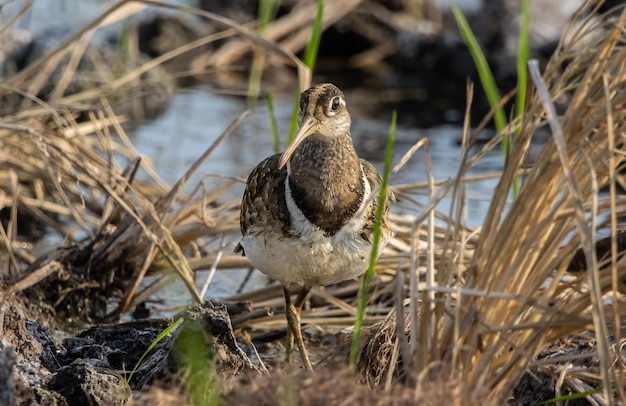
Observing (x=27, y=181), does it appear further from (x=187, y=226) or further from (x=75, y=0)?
(x=75, y=0)

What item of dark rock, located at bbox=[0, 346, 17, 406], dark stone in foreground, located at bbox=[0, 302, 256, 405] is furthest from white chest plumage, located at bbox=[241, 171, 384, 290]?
dark rock, located at bbox=[0, 346, 17, 406]

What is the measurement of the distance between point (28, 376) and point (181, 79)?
7.10 meters

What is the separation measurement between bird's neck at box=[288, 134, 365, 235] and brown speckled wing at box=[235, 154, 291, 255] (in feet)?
0.24

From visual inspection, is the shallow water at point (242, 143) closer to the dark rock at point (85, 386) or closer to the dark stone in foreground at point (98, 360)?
the dark stone in foreground at point (98, 360)

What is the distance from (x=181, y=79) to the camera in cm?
1036

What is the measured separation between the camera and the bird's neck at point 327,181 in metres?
4.03

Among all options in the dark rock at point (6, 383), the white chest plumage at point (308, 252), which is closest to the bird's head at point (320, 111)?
the white chest plumage at point (308, 252)

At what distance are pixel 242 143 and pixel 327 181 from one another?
4166 mm

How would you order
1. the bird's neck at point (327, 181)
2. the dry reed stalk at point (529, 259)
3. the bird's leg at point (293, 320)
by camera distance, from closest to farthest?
the dry reed stalk at point (529, 259)
the bird's neck at point (327, 181)
the bird's leg at point (293, 320)

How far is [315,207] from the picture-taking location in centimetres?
Answer: 402

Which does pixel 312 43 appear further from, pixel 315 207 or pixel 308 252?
pixel 308 252

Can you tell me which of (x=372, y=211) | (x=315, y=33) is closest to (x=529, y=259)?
(x=372, y=211)

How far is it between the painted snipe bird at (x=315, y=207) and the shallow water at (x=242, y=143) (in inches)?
95.7

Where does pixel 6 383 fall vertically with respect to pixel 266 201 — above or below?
below
